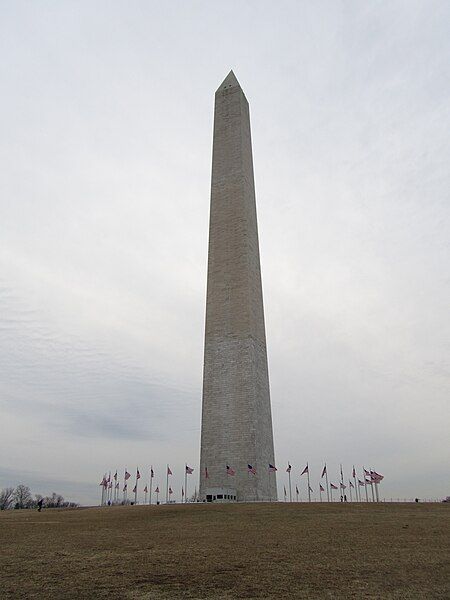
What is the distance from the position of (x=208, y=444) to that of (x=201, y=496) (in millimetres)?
3792

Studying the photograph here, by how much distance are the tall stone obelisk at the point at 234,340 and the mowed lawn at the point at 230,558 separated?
14.7m

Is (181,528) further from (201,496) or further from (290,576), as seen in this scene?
(201,496)

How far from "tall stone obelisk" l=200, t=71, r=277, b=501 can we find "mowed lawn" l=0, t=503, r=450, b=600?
1474 cm

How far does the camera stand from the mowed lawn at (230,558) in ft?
34.4

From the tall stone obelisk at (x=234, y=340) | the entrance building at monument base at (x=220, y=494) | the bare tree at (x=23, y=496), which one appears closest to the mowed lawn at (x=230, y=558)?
the entrance building at monument base at (x=220, y=494)

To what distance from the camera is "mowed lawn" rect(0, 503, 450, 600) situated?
10.5 meters

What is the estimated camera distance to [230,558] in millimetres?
13648

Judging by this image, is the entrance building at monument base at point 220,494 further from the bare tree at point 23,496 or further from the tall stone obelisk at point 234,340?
the bare tree at point 23,496

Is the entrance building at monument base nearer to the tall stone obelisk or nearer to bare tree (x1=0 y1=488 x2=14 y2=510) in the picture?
the tall stone obelisk

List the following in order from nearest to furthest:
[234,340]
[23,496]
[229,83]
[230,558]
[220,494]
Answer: [230,558]
[220,494]
[234,340]
[229,83]
[23,496]

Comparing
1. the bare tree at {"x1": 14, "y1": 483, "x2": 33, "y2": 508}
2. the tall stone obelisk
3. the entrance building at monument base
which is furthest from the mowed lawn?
the bare tree at {"x1": 14, "y1": 483, "x2": 33, "y2": 508}

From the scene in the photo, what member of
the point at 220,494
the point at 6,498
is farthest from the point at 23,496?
the point at 220,494

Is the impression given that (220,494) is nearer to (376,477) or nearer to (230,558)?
(376,477)

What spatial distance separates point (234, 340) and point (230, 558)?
27513mm
